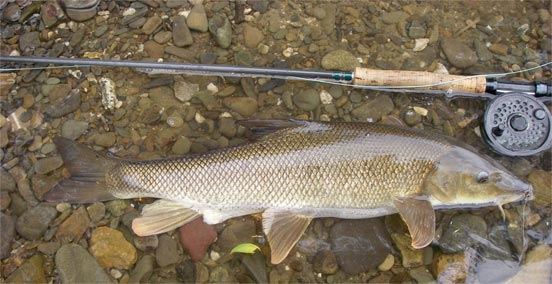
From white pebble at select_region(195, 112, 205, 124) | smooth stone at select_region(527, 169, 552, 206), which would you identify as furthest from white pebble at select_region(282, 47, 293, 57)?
smooth stone at select_region(527, 169, 552, 206)

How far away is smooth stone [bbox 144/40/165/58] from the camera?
384 centimetres

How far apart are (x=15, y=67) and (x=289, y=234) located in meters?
2.53

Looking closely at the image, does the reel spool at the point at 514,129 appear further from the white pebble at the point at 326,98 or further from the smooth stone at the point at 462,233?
the white pebble at the point at 326,98

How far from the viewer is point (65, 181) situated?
10.6 feet

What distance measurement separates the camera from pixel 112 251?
3391mm

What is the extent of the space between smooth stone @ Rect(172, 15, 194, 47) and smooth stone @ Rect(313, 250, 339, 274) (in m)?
1.99

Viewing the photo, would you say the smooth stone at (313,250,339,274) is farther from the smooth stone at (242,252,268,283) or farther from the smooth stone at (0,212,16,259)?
the smooth stone at (0,212,16,259)

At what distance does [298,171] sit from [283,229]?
0.43 m

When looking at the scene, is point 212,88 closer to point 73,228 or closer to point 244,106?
point 244,106

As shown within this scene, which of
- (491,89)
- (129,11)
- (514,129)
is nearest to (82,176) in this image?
(129,11)

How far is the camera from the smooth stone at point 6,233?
3.38 m

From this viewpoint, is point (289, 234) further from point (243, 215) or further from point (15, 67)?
point (15, 67)

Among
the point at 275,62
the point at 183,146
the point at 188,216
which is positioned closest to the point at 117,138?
the point at 183,146

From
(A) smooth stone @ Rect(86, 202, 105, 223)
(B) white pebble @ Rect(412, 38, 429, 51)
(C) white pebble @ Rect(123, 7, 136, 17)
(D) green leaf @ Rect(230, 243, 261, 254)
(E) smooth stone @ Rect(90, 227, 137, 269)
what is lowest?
(E) smooth stone @ Rect(90, 227, 137, 269)
